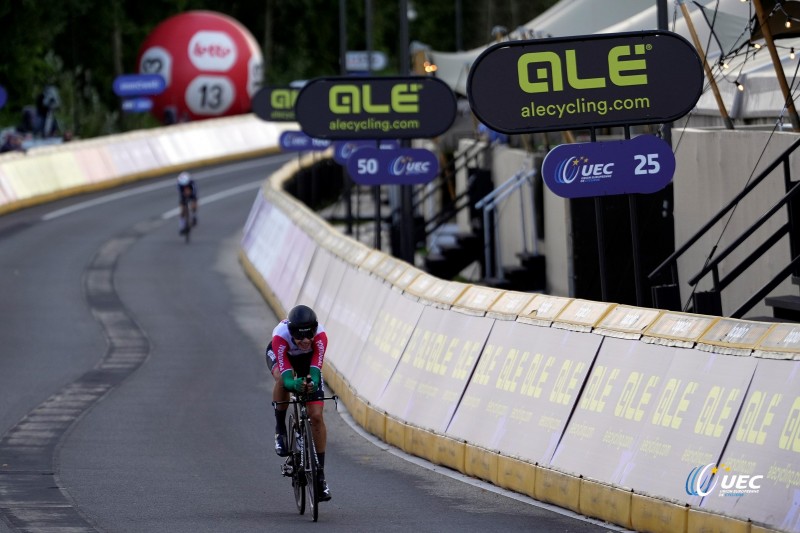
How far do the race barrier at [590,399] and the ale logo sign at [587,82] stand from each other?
1.57 metres

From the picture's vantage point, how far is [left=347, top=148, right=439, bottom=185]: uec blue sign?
23984 millimetres

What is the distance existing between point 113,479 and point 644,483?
196 inches

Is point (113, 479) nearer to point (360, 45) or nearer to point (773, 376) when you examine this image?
point (773, 376)

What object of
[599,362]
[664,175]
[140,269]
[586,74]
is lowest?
[140,269]

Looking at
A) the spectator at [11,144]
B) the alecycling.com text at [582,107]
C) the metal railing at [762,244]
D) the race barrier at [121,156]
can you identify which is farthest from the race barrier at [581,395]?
the spectator at [11,144]

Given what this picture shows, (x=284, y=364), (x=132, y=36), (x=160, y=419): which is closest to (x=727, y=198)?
(x=160, y=419)

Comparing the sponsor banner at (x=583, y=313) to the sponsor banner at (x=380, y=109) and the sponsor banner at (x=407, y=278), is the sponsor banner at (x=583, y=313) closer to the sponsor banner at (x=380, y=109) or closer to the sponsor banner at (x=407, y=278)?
the sponsor banner at (x=407, y=278)

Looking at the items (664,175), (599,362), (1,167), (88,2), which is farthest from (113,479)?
(88,2)

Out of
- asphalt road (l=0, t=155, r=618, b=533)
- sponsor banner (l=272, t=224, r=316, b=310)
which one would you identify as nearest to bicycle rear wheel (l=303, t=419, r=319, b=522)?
asphalt road (l=0, t=155, r=618, b=533)

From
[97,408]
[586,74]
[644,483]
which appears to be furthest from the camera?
[97,408]

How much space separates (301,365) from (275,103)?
2536cm

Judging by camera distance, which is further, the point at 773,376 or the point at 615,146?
the point at 615,146

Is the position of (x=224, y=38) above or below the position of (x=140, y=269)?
above

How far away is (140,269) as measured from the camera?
33.2 meters
